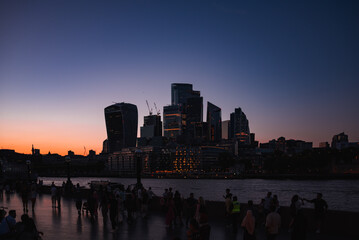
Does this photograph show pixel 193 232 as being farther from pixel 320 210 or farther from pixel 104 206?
pixel 104 206

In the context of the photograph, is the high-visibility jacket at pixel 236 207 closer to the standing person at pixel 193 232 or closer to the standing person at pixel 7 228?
the standing person at pixel 193 232

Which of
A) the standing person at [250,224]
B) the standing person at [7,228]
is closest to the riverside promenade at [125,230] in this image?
the standing person at [250,224]

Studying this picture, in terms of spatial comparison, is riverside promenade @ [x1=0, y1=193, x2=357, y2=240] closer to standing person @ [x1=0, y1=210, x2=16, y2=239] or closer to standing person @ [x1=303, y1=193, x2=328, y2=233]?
standing person @ [x1=303, y1=193, x2=328, y2=233]

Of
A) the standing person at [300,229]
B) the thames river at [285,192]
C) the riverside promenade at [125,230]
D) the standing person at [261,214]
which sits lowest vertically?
the thames river at [285,192]

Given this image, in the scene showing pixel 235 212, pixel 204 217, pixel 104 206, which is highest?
pixel 204 217

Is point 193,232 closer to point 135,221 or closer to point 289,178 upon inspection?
point 135,221

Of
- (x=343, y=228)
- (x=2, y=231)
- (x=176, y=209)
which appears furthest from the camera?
(x=176, y=209)

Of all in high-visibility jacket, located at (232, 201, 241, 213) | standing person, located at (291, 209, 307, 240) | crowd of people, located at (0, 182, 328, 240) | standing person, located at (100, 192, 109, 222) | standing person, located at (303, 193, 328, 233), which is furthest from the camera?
standing person, located at (100, 192, 109, 222)

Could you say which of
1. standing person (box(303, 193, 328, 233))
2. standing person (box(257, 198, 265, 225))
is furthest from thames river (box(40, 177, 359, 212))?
standing person (box(303, 193, 328, 233))

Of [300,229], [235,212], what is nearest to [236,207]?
[235,212]

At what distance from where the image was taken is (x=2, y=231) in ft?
37.1

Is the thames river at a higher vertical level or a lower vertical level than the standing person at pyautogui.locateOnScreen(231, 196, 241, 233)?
lower

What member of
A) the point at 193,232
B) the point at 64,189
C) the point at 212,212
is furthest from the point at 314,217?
the point at 64,189

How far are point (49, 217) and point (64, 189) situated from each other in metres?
20.1
